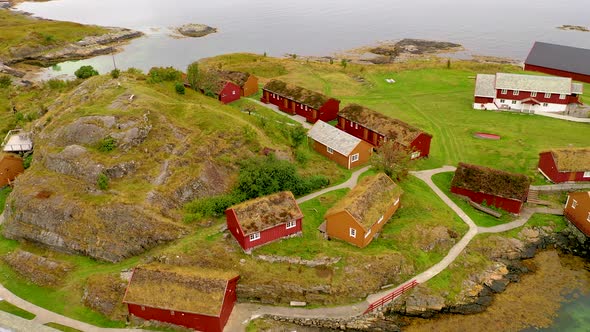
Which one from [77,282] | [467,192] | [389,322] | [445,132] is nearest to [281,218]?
[389,322]

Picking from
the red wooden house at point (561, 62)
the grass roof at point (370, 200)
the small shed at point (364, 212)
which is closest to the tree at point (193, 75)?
the grass roof at point (370, 200)

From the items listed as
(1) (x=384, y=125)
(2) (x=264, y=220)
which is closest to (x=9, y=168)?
(2) (x=264, y=220)

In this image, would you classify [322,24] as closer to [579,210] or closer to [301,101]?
[301,101]

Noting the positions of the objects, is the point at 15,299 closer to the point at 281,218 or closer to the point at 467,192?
the point at 281,218

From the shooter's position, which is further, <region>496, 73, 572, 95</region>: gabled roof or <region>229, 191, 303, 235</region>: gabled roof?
<region>496, 73, 572, 95</region>: gabled roof

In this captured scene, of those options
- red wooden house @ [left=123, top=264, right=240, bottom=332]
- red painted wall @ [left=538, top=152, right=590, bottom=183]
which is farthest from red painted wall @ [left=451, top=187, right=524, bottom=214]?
red wooden house @ [left=123, top=264, right=240, bottom=332]

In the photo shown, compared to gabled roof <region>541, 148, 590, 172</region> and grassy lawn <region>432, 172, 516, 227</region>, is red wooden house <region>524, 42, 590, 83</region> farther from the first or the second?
grassy lawn <region>432, 172, 516, 227</region>
